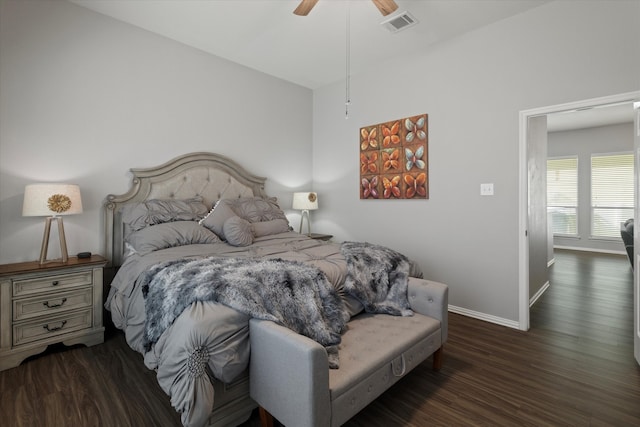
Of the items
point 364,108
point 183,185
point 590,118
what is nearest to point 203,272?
point 183,185

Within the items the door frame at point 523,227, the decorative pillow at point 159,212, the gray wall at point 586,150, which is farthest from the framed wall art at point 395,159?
the gray wall at point 586,150

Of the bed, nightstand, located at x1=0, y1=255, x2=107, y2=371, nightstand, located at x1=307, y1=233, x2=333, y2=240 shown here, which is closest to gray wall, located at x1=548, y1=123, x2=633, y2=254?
nightstand, located at x1=307, y1=233, x2=333, y2=240

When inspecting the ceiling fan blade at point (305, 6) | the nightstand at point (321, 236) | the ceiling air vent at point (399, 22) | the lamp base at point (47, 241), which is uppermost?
the ceiling air vent at point (399, 22)

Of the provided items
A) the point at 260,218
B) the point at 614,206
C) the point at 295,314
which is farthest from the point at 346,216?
the point at 614,206

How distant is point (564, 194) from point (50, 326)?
8.93 m

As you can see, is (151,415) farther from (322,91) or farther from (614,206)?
(614,206)

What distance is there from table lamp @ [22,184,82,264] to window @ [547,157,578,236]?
8151mm

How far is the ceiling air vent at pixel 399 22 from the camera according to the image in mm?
2863

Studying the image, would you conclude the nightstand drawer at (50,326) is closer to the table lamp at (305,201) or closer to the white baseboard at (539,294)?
the table lamp at (305,201)

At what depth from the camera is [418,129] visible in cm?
366

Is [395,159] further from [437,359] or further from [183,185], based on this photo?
[183,185]

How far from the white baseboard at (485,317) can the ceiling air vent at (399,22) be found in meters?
2.87

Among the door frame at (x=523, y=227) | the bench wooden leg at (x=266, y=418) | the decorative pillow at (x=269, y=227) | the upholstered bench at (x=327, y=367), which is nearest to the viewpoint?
the upholstered bench at (x=327, y=367)

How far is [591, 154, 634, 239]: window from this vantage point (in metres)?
6.38
